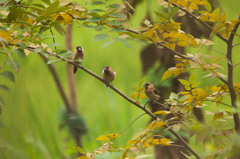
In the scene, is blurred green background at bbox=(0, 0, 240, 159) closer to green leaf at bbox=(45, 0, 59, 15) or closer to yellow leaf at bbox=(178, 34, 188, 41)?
yellow leaf at bbox=(178, 34, 188, 41)

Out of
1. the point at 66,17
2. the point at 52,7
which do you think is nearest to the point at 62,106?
the point at 66,17

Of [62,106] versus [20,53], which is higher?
[20,53]

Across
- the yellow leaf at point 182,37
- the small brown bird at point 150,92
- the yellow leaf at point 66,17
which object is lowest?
the small brown bird at point 150,92

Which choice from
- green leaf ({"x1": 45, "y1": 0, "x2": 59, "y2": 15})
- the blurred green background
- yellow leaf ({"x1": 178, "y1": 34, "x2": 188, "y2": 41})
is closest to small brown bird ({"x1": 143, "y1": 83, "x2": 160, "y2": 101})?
yellow leaf ({"x1": 178, "y1": 34, "x2": 188, "y2": 41})

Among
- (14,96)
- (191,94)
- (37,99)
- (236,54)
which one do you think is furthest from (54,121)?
(191,94)

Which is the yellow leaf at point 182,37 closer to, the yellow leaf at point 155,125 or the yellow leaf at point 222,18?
the yellow leaf at point 222,18

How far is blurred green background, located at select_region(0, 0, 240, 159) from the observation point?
2.02m

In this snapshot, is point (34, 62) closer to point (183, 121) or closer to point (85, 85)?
point (85, 85)

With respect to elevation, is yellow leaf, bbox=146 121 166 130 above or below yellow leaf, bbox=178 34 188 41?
below

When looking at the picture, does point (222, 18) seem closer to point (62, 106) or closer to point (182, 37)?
point (182, 37)

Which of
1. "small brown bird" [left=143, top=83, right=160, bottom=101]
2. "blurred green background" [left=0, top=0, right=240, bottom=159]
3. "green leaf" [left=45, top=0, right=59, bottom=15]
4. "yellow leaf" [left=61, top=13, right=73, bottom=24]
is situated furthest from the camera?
"blurred green background" [left=0, top=0, right=240, bottom=159]

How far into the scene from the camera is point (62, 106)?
2.06 metres

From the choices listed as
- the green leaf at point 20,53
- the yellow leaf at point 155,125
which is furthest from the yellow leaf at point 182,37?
the green leaf at point 20,53

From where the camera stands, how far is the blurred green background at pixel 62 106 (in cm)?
202
